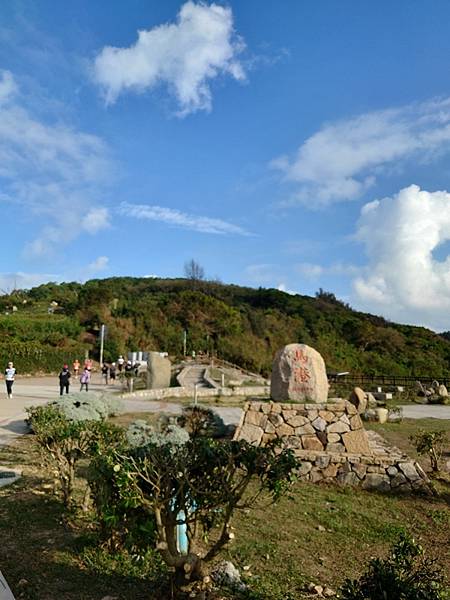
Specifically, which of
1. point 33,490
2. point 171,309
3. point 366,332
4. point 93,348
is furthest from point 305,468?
point 366,332

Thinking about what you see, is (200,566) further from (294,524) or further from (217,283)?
(217,283)

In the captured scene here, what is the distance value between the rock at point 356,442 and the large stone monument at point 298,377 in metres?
1.11

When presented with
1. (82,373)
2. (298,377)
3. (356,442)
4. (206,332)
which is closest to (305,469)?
(356,442)

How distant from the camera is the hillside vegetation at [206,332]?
36.7 m

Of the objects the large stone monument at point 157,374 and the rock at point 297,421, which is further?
the large stone monument at point 157,374

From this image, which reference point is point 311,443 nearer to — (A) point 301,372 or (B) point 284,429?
(B) point 284,429

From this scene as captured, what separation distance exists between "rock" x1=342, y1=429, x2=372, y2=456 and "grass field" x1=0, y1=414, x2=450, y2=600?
1547mm

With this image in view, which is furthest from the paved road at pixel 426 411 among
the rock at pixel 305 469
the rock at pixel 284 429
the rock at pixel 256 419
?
the rock at pixel 305 469

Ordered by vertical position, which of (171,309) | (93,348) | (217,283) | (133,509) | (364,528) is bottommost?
(364,528)

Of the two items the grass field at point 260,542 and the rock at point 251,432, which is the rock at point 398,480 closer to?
the grass field at point 260,542

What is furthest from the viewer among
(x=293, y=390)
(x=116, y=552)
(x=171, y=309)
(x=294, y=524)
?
(x=171, y=309)

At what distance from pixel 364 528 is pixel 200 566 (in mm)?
3161

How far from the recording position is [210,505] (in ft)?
11.1

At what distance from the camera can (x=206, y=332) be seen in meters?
44.7
